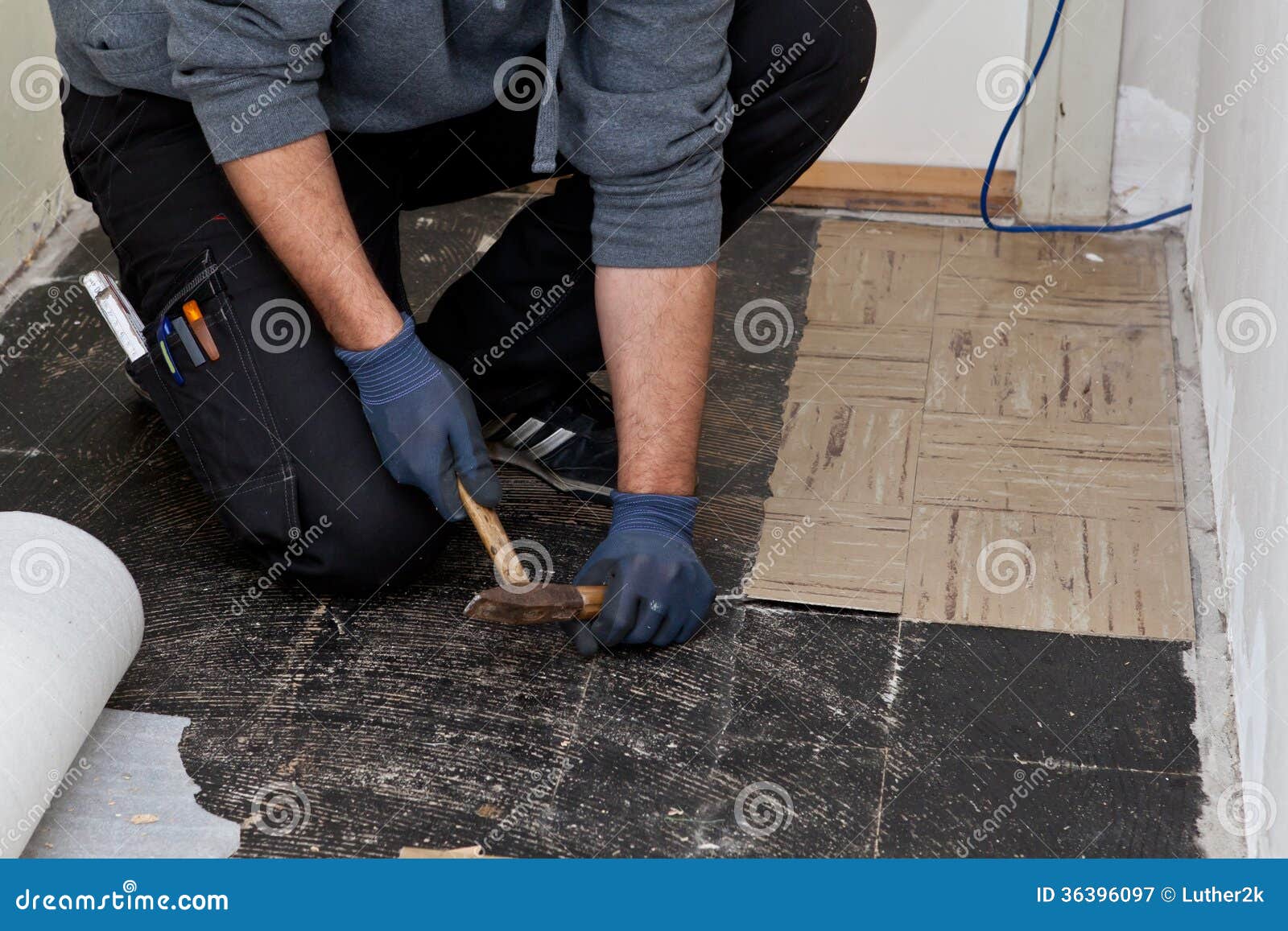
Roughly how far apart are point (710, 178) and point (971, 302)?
825 millimetres

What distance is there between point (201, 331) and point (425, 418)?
30cm

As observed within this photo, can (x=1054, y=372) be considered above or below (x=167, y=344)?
below

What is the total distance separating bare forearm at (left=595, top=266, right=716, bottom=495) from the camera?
1584 mm

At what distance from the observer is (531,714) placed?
148 centimetres

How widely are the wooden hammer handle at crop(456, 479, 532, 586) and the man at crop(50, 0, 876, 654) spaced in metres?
0.01

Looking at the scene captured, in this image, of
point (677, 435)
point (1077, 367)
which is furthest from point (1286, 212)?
point (677, 435)

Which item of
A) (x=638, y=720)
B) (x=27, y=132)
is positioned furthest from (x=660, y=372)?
(x=27, y=132)

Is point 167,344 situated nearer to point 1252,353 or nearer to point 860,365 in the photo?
point 860,365

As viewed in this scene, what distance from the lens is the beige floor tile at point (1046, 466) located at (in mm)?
1793

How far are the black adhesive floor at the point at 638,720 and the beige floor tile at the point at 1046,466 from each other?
0.86ft

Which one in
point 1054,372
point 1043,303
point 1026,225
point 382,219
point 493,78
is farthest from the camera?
point 1026,225

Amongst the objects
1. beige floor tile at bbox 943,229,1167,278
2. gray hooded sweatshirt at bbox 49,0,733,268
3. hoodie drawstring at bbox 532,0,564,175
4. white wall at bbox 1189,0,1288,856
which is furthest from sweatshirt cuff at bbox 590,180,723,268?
beige floor tile at bbox 943,229,1167,278

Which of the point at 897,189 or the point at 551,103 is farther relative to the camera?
the point at 897,189

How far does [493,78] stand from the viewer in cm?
166
